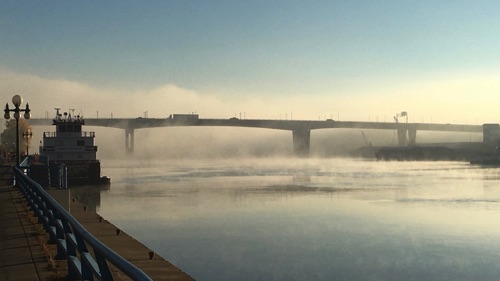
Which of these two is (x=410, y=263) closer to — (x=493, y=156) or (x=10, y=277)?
(x=10, y=277)

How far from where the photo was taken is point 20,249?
15680 millimetres

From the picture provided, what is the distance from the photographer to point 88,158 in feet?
271

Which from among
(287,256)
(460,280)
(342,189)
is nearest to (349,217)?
(287,256)

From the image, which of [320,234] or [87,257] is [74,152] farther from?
[87,257]

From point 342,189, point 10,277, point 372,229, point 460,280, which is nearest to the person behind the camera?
point 10,277

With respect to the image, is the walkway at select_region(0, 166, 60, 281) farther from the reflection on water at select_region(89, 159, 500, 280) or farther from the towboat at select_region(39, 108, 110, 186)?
the towboat at select_region(39, 108, 110, 186)

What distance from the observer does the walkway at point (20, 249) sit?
12.6m

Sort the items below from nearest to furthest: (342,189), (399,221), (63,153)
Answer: (399,221) < (342,189) < (63,153)

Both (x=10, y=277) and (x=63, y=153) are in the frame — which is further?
(x=63, y=153)

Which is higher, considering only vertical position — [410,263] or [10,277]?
[10,277]

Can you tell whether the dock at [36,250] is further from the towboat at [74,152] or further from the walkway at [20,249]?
the towboat at [74,152]

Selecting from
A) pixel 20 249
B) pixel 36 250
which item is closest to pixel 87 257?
pixel 36 250

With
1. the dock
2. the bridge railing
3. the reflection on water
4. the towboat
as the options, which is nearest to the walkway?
the dock

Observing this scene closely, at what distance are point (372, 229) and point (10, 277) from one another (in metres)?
27.1
